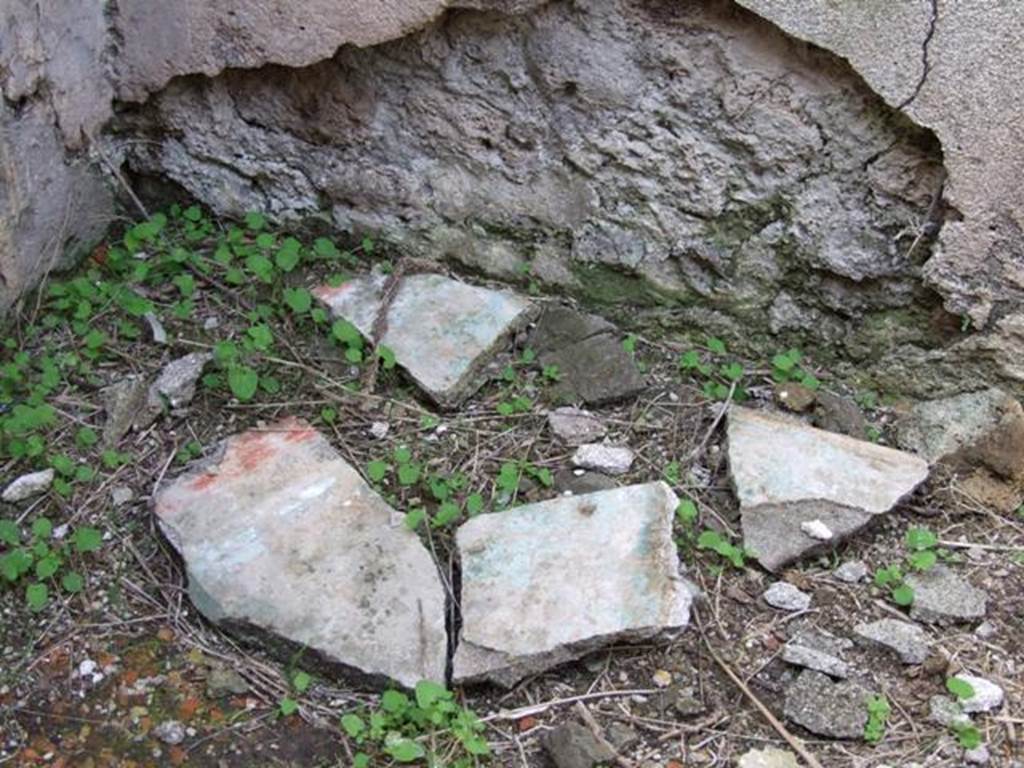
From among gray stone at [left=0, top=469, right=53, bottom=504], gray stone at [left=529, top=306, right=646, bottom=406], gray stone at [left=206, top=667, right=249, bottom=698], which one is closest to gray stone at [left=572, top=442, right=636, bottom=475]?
gray stone at [left=529, top=306, right=646, bottom=406]

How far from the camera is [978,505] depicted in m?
2.60

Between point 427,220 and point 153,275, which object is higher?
point 427,220

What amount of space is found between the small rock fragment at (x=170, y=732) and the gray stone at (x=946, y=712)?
4.13 ft

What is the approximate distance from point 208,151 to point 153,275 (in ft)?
1.08

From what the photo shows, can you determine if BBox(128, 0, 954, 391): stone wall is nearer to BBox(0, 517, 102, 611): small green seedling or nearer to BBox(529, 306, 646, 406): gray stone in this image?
BBox(529, 306, 646, 406): gray stone

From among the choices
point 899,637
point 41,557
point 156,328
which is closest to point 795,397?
point 899,637

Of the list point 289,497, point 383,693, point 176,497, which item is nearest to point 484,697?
point 383,693

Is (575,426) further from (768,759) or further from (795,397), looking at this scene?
(768,759)

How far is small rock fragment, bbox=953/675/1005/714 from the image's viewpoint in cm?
221

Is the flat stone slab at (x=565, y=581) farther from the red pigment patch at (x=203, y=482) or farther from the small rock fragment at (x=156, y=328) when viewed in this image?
the small rock fragment at (x=156, y=328)

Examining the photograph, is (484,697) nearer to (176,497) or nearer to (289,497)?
(289,497)

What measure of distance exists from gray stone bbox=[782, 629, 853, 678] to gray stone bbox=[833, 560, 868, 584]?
14 cm

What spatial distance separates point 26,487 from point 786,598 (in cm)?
146

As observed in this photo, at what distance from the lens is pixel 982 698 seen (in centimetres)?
221
